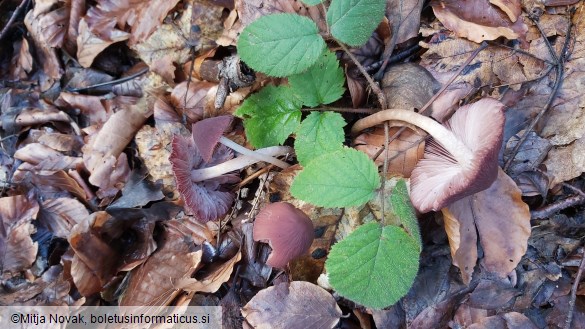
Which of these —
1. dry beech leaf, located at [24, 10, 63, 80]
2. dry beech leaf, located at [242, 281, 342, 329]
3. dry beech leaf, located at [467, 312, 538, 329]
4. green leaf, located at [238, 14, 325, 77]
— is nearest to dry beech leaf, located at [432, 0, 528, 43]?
green leaf, located at [238, 14, 325, 77]

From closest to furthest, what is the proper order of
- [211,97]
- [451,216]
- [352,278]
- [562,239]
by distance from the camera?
[352,278], [451,216], [562,239], [211,97]

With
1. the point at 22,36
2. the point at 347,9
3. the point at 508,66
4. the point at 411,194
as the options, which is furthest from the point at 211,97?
the point at 22,36

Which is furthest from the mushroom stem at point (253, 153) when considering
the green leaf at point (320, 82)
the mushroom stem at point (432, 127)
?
the mushroom stem at point (432, 127)

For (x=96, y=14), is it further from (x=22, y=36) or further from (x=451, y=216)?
(x=451, y=216)

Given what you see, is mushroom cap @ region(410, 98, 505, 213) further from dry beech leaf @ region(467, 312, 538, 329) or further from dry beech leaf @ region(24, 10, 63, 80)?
dry beech leaf @ region(24, 10, 63, 80)

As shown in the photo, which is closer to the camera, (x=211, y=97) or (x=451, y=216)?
(x=451, y=216)

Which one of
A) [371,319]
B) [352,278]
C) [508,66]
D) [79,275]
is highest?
[508,66]
